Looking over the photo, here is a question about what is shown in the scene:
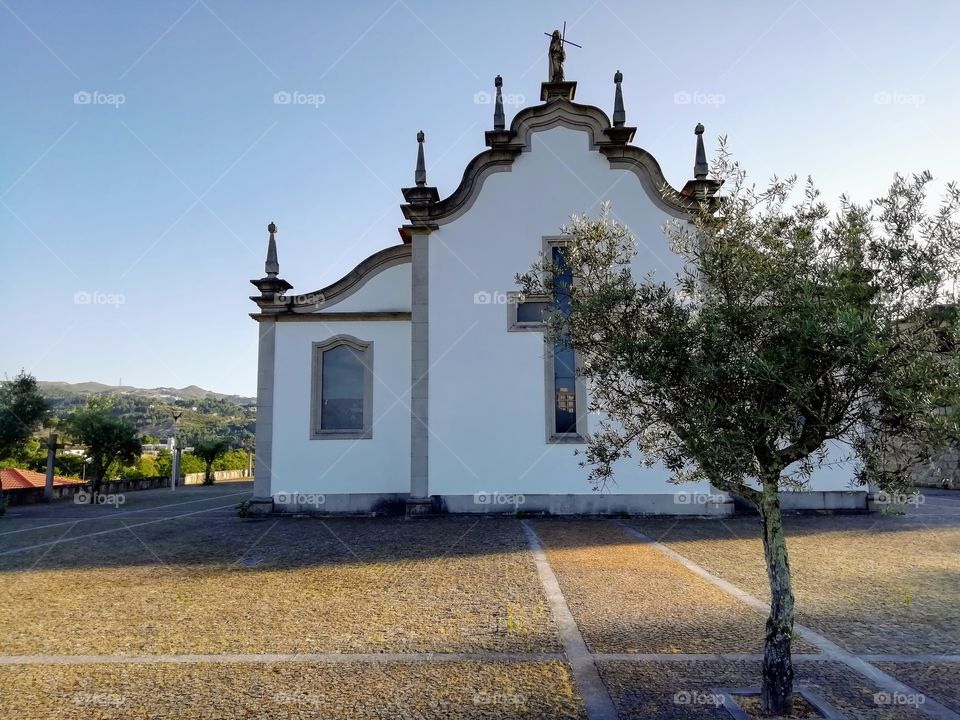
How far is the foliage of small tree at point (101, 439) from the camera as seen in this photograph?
24.6 m

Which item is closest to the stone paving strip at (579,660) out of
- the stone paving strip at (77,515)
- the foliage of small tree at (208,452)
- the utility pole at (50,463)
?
the stone paving strip at (77,515)

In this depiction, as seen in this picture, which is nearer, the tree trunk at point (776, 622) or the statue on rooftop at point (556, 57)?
the tree trunk at point (776, 622)

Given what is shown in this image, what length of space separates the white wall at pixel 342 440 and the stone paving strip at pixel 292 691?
1119cm

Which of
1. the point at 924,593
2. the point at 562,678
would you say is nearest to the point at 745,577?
the point at 924,593

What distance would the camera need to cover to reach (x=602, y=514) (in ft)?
52.0

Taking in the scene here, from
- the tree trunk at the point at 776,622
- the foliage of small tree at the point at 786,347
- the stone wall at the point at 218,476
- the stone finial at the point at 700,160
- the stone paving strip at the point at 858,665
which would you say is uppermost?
the stone finial at the point at 700,160

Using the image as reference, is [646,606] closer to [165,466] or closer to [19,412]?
[19,412]

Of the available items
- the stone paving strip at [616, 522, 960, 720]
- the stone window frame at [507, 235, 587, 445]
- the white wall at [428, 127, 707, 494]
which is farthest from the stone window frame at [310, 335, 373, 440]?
the stone paving strip at [616, 522, 960, 720]

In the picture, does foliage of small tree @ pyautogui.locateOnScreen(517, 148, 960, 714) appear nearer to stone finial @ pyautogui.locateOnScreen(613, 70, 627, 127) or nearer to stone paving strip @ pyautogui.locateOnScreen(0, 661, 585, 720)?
stone paving strip @ pyautogui.locateOnScreen(0, 661, 585, 720)

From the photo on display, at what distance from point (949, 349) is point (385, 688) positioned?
4.92 metres

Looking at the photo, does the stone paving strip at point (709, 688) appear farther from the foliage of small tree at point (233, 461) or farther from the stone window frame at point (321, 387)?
the foliage of small tree at point (233, 461)

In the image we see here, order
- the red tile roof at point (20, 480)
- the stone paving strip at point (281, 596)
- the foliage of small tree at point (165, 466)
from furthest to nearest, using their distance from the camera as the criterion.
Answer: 1. the foliage of small tree at point (165, 466)
2. the red tile roof at point (20, 480)
3. the stone paving strip at point (281, 596)

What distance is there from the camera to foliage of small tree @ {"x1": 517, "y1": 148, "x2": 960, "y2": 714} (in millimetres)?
4035

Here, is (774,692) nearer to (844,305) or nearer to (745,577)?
(844,305)
